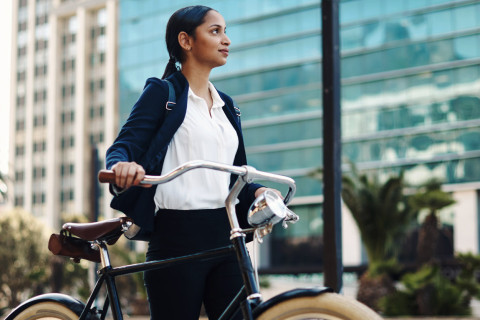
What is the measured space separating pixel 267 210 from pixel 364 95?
4408 cm

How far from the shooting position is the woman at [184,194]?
276 cm

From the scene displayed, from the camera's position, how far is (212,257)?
2.62 m

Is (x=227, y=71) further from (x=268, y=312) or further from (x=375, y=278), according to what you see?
(x=268, y=312)

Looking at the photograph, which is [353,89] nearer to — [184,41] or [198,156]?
[184,41]

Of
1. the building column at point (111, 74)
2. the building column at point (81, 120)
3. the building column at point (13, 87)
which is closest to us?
the building column at point (111, 74)

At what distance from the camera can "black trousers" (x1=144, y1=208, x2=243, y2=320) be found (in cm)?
275

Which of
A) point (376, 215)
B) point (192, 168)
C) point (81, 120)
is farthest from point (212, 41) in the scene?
point (81, 120)

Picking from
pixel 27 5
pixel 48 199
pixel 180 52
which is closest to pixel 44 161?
pixel 48 199

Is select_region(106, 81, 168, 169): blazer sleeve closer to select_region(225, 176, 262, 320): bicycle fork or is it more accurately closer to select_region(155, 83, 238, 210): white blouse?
select_region(155, 83, 238, 210): white blouse

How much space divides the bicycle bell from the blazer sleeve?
546 mm

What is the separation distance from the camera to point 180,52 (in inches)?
120

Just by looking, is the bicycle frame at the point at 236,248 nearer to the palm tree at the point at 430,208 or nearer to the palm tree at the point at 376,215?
the palm tree at the point at 430,208

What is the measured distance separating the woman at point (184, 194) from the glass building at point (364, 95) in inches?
1559

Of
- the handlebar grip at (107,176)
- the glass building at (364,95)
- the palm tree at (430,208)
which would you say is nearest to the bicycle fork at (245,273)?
the handlebar grip at (107,176)
